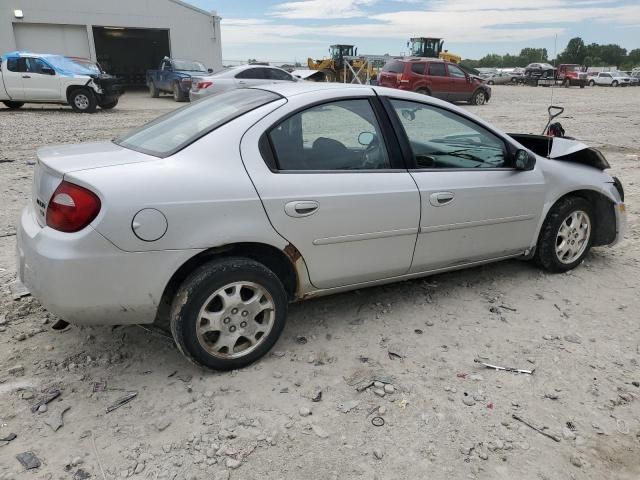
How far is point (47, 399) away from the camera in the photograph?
2.69 meters

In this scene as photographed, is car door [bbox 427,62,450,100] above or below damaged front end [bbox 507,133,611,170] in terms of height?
above

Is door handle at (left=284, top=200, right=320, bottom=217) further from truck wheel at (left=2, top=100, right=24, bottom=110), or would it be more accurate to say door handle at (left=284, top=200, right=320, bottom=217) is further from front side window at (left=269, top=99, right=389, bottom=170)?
truck wheel at (left=2, top=100, right=24, bottom=110)

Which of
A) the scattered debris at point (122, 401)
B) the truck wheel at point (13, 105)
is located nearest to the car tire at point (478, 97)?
the truck wheel at point (13, 105)

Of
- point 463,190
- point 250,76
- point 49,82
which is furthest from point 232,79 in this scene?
point 463,190

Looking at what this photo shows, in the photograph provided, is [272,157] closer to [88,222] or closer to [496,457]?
[88,222]

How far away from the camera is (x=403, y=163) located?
132 inches

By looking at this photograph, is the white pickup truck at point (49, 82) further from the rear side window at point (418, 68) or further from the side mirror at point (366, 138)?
the side mirror at point (366, 138)

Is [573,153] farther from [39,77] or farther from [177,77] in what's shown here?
[177,77]

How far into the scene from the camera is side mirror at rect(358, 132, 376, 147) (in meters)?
3.36

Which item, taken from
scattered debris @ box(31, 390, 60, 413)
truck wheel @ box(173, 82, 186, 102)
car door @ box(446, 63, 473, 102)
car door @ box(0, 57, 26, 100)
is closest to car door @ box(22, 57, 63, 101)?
car door @ box(0, 57, 26, 100)

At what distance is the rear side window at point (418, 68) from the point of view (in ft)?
62.8

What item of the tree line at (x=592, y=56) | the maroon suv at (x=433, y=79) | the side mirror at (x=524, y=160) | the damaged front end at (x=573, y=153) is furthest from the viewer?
the tree line at (x=592, y=56)

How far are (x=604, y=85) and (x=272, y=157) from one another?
49.1 m

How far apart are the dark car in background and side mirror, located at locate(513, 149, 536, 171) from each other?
57.7 ft
